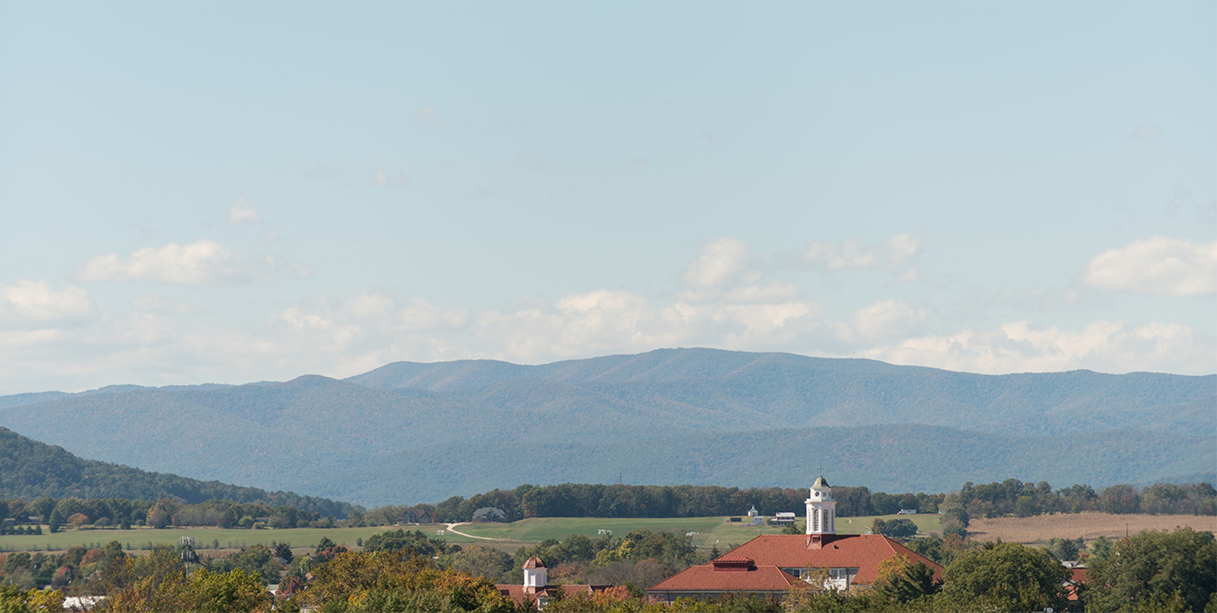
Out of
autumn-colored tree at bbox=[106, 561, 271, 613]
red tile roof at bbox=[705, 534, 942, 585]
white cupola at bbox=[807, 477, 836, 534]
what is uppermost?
white cupola at bbox=[807, 477, 836, 534]

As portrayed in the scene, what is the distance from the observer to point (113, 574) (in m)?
134

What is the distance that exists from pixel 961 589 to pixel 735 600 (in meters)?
19.9

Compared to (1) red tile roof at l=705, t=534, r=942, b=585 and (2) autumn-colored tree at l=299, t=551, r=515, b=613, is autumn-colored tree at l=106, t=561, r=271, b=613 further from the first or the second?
(1) red tile roof at l=705, t=534, r=942, b=585

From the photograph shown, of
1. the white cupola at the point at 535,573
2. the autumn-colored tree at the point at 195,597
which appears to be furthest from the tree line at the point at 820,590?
the white cupola at the point at 535,573

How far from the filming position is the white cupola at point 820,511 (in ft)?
528

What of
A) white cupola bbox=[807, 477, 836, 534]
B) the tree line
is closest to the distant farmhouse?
white cupola bbox=[807, 477, 836, 534]

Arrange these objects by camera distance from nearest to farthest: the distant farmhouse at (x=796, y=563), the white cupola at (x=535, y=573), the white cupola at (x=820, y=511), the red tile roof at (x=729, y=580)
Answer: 1. the red tile roof at (x=729, y=580)
2. the distant farmhouse at (x=796, y=563)
3. the white cupola at (x=535, y=573)
4. the white cupola at (x=820, y=511)

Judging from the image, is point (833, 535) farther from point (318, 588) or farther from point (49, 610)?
point (49, 610)

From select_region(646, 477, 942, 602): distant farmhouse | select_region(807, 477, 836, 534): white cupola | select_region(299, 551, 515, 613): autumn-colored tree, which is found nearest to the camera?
select_region(299, 551, 515, 613): autumn-colored tree

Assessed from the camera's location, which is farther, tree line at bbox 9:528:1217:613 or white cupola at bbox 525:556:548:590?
white cupola at bbox 525:556:548:590

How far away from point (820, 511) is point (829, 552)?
649 cm

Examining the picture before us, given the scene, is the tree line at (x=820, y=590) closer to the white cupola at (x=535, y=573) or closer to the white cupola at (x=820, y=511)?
the white cupola at (x=535, y=573)

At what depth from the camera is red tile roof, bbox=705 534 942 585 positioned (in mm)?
152125

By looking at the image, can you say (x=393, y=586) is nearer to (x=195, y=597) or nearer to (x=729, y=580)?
(x=195, y=597)
